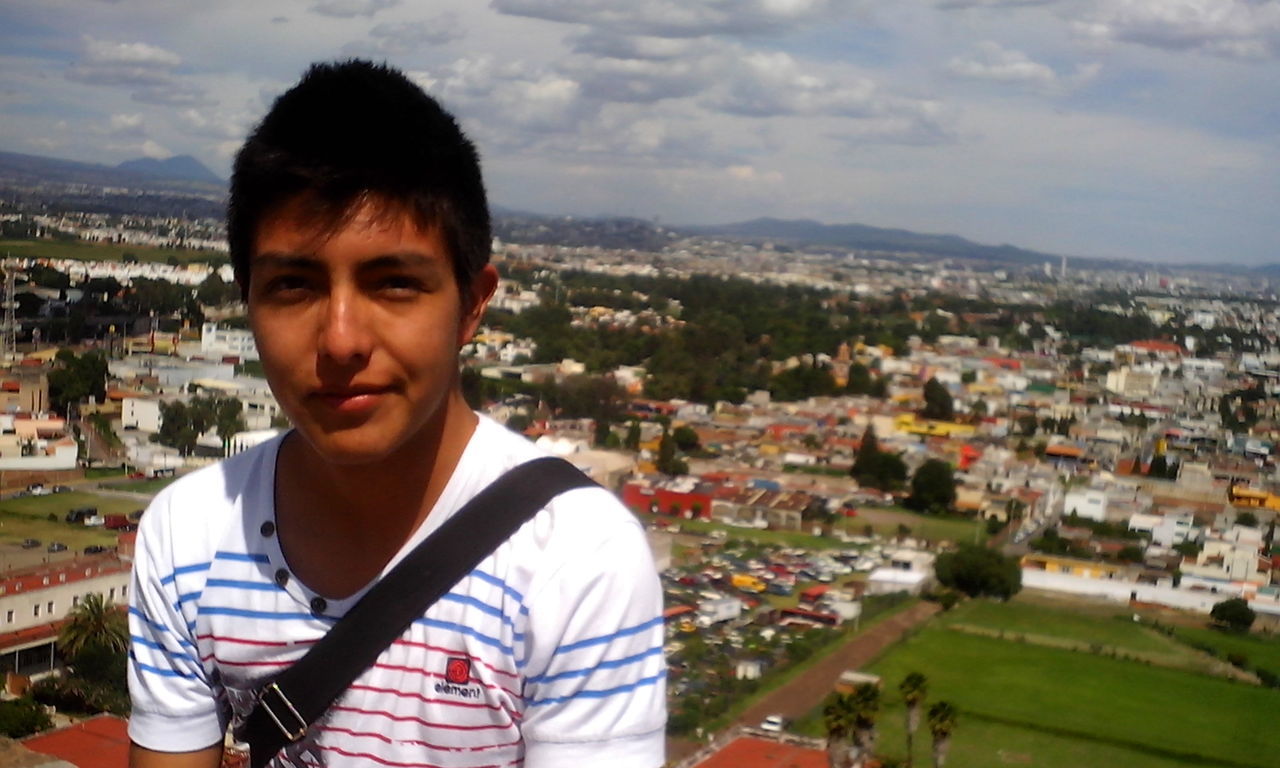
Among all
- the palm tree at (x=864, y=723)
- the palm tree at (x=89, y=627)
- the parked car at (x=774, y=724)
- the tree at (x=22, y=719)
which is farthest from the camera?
the parked car at (x=774, y=724)

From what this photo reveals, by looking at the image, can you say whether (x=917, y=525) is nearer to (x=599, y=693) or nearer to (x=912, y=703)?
(x=912, y=703)

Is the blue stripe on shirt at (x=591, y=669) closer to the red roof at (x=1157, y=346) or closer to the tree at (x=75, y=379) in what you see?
the tree at (x=75, y=379)

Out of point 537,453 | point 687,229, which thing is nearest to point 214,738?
point 537,453

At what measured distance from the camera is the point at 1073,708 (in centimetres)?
656

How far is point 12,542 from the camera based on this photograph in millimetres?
6141

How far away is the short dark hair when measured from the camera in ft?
1.63

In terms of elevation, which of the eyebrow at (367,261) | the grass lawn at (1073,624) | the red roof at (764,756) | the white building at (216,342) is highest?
the eyebrow at (367,261)

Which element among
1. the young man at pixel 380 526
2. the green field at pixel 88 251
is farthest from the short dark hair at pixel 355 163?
the green field at pixel 88 251

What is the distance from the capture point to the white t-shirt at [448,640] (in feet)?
1.56

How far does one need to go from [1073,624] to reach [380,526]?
803 cm

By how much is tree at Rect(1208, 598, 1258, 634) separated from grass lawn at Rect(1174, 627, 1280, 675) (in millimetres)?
72

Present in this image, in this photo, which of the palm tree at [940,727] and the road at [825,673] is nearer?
the palm tree at [940,727]

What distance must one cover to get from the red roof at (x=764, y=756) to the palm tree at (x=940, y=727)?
1.68ft

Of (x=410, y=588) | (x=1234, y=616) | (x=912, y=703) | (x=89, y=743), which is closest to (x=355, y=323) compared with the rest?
(x=410, y=588)
